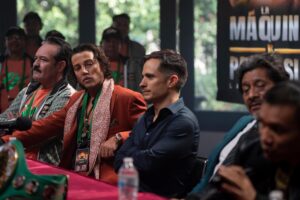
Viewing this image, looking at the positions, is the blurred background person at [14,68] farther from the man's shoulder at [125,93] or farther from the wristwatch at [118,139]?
the wristwatch at [118,139]

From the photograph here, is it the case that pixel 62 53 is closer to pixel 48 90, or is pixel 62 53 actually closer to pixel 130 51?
pixel 48 90

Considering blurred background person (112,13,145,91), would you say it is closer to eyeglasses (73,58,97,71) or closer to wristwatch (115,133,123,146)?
eyeglasses (73,58,97,71)

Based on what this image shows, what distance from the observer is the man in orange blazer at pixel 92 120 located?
372cm

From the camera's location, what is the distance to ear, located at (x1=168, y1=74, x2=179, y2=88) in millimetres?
3441

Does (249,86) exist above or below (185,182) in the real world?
above

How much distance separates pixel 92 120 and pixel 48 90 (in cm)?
53

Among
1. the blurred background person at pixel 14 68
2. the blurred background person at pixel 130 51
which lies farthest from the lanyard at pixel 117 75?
the blurred background person at pixel 14 68

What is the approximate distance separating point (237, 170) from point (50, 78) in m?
2.39

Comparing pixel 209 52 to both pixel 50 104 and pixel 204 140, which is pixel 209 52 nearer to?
pixel 204 140

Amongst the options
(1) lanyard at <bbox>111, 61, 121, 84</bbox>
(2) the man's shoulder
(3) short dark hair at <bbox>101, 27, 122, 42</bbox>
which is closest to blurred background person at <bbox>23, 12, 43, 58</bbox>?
(3) short dark hair at <bbox>101, 27, 122, 42</bbox>

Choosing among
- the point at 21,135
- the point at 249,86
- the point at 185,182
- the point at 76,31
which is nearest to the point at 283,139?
the point at 249,86

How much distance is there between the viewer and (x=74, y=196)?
2.76 metres

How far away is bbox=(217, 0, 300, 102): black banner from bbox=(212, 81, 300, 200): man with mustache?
165 inches

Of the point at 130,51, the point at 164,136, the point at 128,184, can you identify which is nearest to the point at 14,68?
the point at 130,51
